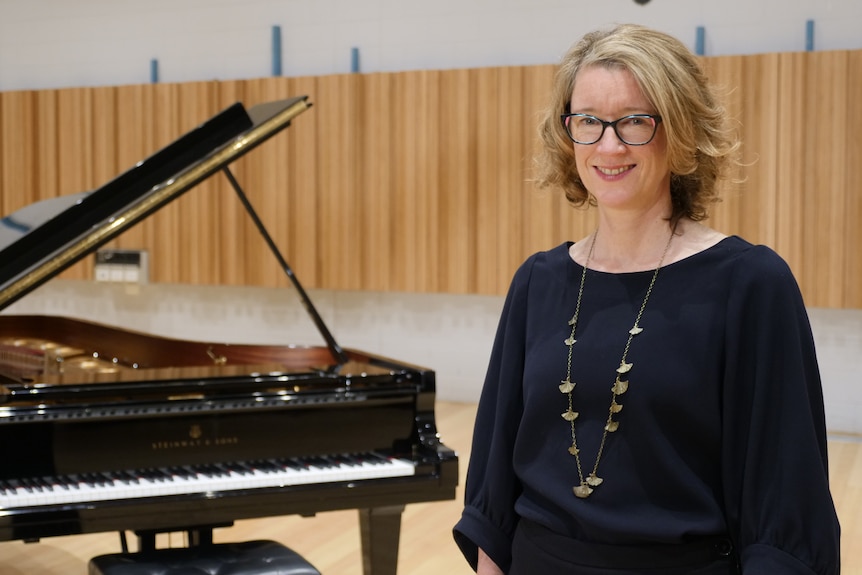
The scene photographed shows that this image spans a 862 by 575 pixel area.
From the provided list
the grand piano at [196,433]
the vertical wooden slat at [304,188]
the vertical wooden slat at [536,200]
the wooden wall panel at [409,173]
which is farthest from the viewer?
the vertical wooden slat at [304,188]

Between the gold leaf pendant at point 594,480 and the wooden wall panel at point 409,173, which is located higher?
the wooden wall panel at point 409,173

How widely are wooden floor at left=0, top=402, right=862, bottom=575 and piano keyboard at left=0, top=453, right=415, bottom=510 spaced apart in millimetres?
1034

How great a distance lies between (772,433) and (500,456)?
0.38m

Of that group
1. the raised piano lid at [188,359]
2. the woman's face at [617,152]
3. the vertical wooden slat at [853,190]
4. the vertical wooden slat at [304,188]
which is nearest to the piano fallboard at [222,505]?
the raised piano lid at [188,359]

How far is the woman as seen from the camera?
128 cm

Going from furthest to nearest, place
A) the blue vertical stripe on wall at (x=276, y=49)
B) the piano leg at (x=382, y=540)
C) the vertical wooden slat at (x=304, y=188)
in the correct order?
1. the blue vertical stripe on wall at (x=276, y=49)
2. the vertical wooden slat at (x=304, y=188)
3. the piano leg at (x=382, y=540)

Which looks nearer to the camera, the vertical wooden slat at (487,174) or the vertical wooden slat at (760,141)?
the vertical wooden slat at (760,141)

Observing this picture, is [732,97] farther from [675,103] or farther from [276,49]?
[675,103]

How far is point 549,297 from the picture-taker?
4.88ft

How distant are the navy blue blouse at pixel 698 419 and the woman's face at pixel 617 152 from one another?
0.10m

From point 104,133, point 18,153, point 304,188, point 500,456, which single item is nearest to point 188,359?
point 500,456

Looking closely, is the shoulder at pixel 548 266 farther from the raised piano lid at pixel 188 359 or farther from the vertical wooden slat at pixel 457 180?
the vertical wooden slat at pixel 457 180

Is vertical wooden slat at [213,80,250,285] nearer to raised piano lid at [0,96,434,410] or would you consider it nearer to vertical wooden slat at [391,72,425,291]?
vertical wooden slat at [391,72,425,291]

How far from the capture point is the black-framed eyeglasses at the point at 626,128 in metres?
1.34
